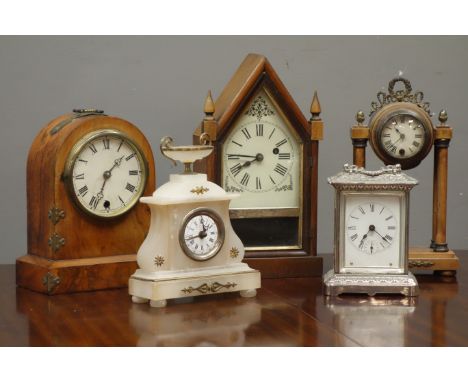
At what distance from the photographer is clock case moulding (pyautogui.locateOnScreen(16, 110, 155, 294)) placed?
3105 millimetres

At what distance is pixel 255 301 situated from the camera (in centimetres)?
302

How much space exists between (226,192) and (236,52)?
0.95 m

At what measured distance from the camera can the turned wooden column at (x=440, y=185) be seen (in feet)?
11.0

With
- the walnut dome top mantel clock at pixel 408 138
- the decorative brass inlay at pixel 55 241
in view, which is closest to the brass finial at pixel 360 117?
the walnut dome top mantel clock at pixel 408 138

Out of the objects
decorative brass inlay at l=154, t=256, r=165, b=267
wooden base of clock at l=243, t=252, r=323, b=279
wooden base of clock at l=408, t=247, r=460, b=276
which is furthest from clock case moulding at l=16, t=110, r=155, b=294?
wooden base of clock at l=408, t=247, r=460, b=276

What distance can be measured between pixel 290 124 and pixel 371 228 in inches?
17.8

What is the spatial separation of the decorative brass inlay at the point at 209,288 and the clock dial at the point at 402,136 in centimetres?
67

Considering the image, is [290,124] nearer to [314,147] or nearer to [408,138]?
[314,147]

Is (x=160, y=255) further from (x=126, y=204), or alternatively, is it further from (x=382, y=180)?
(x=382, y=180)

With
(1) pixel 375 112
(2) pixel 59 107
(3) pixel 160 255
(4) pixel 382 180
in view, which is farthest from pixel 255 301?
(2) pixel 59 107

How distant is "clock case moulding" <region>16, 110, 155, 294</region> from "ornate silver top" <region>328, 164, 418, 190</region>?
0.57 meters

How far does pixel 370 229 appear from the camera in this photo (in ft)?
10.2

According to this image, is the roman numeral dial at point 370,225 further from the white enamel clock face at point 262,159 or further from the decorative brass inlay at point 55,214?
the decorative brass inlay at point 55,214

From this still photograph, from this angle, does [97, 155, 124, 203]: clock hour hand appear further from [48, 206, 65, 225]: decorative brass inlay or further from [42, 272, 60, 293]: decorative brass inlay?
[42, 272, 60, 293]: decorative brass inlay
